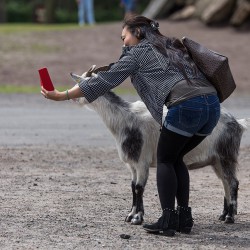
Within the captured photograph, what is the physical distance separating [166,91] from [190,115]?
0.28m


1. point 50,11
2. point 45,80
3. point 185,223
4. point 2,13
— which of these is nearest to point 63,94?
point 45,80

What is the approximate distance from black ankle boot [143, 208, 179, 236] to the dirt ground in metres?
0.07

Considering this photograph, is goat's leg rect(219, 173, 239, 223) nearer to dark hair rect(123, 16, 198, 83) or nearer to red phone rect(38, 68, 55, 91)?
dark hair rect(123, 16, 198, 83)

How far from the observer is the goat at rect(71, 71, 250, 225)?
340 inches

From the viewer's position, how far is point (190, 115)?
7680 mm

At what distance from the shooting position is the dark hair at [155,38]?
786 centimetres

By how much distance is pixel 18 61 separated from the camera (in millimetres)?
28172

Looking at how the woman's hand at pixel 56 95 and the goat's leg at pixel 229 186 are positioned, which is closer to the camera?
the woman's hand at pixel 56 95

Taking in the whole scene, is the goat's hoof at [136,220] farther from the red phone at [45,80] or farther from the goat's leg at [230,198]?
the red phone at [45,80]

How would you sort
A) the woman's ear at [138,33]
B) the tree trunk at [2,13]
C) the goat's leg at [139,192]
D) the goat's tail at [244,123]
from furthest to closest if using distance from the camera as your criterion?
the tree trunk at [2,13] → the goat's tail at [244,123] → the goat's leg at [139,192] → the woman's ear at [138,33]

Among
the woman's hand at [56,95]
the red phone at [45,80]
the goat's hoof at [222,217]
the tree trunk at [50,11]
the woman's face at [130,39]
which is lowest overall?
the goat's hoof at [222,217]

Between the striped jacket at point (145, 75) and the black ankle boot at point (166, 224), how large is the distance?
80 centimetres

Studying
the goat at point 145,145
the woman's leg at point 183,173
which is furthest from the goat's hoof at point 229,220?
the woman's leg at point 183,173

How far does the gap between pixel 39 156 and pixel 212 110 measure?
5.33 meters
